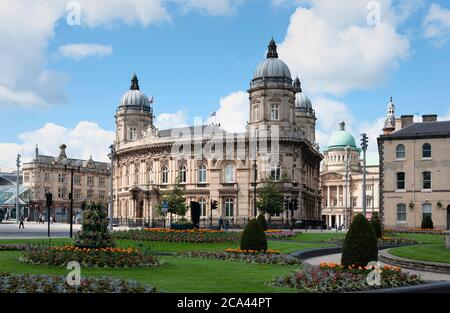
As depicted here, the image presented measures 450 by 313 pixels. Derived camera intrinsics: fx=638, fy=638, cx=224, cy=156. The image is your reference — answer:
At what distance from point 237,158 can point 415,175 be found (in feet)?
82.9

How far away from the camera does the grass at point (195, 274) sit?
18.4m

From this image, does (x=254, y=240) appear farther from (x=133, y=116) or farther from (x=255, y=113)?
(x=133, y=116)

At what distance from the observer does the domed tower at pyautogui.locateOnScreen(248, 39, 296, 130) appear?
280ft

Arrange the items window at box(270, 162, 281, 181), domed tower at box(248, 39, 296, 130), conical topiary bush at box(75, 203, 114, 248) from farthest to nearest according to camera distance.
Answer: domed tower at box(248, 39, 296, 130)
window at box(270, 162, 281, 181)
conical topiary bush at box(75, 203, 114, 248)

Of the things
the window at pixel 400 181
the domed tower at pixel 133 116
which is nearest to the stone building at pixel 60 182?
the domed tower at pixel 133 116

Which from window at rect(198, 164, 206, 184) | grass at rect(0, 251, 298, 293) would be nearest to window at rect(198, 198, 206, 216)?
window at rect(198, 164, 206, 184)

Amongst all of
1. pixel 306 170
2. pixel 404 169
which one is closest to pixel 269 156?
pixel 306 170

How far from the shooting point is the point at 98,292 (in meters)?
15.9

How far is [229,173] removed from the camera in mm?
87125

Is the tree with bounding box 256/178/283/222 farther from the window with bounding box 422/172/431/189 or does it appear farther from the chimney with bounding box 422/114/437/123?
the chimney with bounding box 422/114/437/123

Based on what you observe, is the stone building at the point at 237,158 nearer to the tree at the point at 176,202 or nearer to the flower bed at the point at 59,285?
the tree at the point at 176,202

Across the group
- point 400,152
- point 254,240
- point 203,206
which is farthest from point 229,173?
point 254,240

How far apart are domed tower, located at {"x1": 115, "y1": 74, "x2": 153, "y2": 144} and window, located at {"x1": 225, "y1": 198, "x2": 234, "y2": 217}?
24.3 meters
